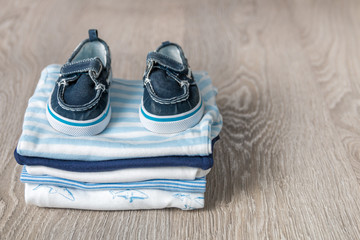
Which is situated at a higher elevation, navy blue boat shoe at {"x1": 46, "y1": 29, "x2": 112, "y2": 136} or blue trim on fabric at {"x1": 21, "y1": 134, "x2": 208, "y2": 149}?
navy blue boat shoe at {"x1": 46, "y1": 29, "x2": 112, "y2": 136}

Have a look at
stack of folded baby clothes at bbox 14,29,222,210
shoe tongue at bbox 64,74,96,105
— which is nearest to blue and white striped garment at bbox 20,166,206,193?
stack of folded baby clothes at bbox 14,29,222,210

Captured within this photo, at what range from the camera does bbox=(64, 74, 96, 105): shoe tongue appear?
746 mm

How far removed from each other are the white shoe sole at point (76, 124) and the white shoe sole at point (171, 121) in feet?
0.27

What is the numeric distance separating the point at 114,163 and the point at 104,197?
0.27ft

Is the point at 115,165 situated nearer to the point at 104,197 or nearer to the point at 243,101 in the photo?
the point at 104,197

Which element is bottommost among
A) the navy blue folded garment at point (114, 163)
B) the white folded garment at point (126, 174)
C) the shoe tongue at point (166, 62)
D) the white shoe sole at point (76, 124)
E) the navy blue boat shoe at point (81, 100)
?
the white folded garment at point (126, 174)

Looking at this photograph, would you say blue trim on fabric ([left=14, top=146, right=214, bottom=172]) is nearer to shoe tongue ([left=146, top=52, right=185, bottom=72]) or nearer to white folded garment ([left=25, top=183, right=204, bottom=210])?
white folded garment ([left=25, top=183, right=204, bottom=210])

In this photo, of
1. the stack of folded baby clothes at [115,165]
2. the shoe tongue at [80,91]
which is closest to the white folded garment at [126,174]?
the stack of folded baby clothes at [115,165]

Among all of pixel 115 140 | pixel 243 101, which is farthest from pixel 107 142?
pixel 243 101

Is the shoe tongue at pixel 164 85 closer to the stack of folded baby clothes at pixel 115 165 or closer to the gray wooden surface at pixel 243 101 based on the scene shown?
the stack of folded baby clothes at pixel 115 165

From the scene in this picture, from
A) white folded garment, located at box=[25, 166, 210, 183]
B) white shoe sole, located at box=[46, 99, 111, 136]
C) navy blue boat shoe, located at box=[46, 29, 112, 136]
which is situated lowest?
white folded garment, located at box=[25, 166, 210, 183]

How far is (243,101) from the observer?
3.62 ft

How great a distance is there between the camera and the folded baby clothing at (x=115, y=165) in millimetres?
731

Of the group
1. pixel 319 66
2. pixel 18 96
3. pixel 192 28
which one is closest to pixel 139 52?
pixel 192 28
